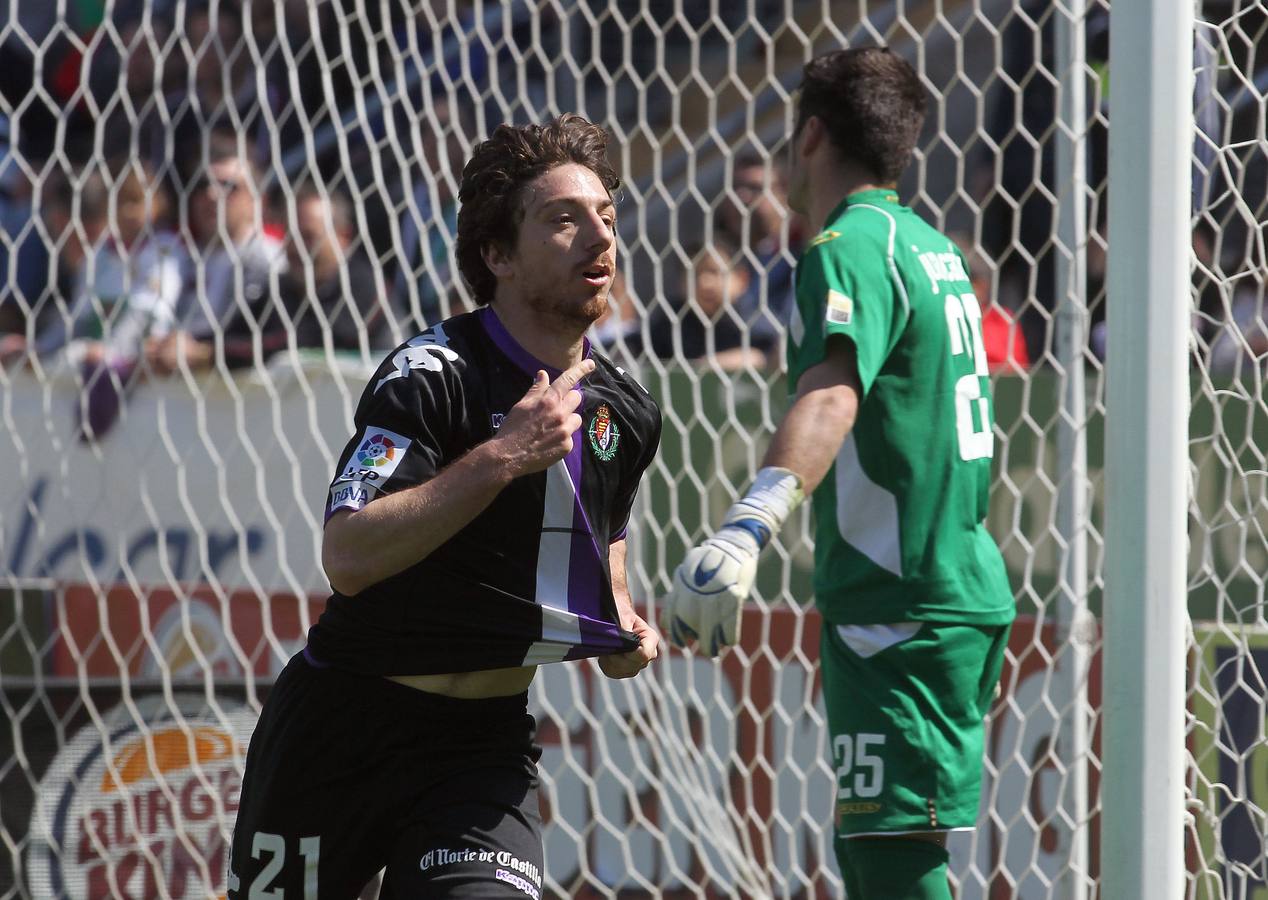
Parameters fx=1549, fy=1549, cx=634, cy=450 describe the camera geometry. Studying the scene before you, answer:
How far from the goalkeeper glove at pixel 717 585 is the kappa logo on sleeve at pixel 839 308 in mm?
444

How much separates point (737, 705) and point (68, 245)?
235 cm

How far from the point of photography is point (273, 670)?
4.33 metres

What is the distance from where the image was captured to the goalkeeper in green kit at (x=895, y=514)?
2.85 metres

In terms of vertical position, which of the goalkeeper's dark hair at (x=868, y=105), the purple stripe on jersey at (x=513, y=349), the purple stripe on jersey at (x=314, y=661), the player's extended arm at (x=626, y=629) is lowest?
the purple stripe on jersey at (x=314, y=661)

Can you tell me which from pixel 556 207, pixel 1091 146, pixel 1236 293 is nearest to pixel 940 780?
pixel 556 207

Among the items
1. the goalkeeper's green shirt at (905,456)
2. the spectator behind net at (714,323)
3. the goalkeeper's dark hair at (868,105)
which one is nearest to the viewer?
the goalkeeper's green shirt at (905,456)

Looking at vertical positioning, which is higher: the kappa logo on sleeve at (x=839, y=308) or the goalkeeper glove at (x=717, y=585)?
the kappa logo on sleeve at (x=839, y=308)

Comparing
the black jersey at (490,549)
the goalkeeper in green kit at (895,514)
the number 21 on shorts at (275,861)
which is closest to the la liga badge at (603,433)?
the black jersey at (490,549)

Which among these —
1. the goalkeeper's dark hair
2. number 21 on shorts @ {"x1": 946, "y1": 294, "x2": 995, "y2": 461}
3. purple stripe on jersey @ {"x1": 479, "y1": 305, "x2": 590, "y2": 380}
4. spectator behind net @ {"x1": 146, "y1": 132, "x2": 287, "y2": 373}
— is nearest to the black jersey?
purple stripe on jersey @ {"x1": 479, "y1": 305, "x2": 590, "y2": 380}

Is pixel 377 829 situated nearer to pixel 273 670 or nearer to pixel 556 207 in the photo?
pixel 556 207

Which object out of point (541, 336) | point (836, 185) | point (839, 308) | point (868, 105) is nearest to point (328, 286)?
point (836, 185)

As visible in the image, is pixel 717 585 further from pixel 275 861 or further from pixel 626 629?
pixel 275 861

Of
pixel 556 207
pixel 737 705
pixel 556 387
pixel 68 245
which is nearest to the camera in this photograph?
pixel 556 387

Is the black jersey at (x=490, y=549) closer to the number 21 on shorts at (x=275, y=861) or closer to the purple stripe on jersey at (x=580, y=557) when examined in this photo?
the purple stripe on jersey at (x=580, y=557)
